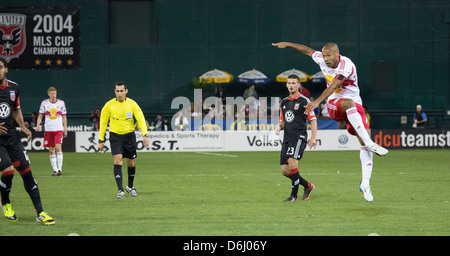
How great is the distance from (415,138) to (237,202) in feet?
66.4

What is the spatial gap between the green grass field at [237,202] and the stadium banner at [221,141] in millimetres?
7659

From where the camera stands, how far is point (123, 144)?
13070 mm

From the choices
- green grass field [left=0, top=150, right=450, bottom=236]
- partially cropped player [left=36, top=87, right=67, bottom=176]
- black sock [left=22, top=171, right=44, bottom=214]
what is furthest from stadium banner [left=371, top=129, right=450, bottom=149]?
black sock [left=22, top=171, right=44, bottom=214]

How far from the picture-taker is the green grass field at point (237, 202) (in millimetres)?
8844

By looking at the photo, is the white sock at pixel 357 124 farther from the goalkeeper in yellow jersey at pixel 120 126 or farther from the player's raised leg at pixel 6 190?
the player's raised leg at pixel 6 190

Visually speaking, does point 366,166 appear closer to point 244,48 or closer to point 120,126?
point 120,126

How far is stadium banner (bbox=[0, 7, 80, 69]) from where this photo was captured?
3772 centimetres

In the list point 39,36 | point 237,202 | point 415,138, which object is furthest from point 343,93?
point 39,36

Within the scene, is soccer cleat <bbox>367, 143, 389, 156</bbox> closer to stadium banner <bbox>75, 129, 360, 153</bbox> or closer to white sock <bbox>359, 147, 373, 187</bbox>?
white sock <bbox>359, 147, 373, 187</bbox>

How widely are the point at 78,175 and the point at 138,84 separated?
21.5m

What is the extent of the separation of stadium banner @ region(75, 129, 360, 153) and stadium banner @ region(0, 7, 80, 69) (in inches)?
409

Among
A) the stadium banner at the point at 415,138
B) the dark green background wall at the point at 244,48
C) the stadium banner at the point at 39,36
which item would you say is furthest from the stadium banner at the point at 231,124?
the stadium banner at the point at 39,36

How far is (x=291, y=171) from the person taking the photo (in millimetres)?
11984

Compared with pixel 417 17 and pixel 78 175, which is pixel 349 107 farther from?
pixel 417 17
